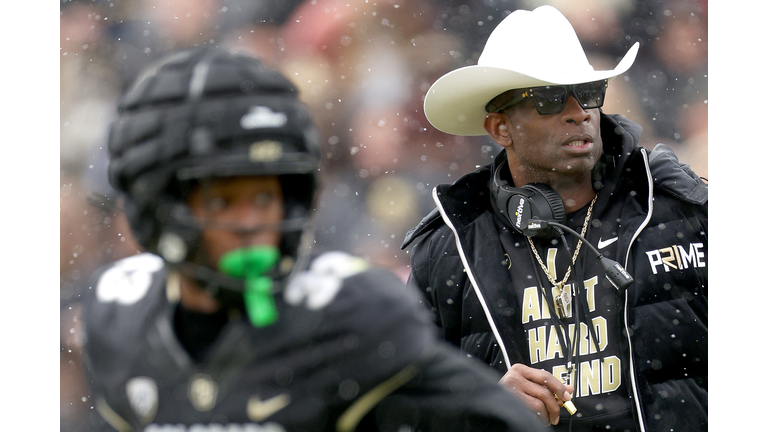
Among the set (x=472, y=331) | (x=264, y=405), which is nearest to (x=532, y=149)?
(x=472, y=331)

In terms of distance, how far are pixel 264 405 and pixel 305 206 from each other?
0.79 ft

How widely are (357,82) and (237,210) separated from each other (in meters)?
2.31

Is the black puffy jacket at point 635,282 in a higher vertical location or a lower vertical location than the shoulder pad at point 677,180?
lower

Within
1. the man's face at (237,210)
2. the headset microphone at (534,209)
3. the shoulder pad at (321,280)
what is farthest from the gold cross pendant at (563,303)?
the man's face at (237,210)

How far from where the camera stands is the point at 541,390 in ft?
4.40

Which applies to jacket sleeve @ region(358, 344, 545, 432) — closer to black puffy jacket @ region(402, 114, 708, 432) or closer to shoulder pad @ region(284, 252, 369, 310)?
shoulder pad @ region(284, 252, 369, 310)

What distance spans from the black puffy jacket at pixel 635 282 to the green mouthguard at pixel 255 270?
0.84 meters

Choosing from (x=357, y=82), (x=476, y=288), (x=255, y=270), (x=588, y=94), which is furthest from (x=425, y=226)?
(x=357, y=82)

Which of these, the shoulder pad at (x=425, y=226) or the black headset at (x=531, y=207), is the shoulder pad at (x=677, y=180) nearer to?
the black headset at (x=531, y=207)

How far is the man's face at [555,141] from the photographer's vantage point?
1.58m

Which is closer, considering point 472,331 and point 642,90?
point 472,331

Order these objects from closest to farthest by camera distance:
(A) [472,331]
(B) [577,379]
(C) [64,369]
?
(B) [577,379], (A) [472,331], (C) [64,369]

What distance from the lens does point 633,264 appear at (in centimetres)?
151

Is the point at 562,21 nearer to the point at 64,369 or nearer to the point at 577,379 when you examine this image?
the point at 577,379
